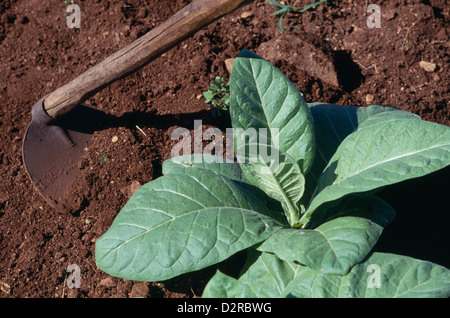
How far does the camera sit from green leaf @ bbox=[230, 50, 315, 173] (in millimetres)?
1688

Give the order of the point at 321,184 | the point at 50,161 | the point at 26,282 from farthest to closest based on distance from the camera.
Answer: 1. the point at 50,161
2. the point at 26,282
3. the point at 321,184

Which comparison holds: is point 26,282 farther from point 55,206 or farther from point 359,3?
point 359,3

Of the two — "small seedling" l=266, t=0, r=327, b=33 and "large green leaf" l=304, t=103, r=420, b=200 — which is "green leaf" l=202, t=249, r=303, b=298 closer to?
"large green leaf" l=304, t=103, r=420, b=200

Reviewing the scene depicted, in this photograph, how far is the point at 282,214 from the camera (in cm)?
183

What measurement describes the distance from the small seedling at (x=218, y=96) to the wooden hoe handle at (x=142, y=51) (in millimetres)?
477

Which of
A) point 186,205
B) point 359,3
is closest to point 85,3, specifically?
point 359,3

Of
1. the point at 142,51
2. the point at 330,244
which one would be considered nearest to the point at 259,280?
the point at 330,244

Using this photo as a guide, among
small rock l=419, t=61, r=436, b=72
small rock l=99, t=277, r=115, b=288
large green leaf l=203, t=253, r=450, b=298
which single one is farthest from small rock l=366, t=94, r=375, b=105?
small rock l=99, t=277, r=115, b=288

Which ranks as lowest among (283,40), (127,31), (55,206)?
(55,206)

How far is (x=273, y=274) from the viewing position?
155cm

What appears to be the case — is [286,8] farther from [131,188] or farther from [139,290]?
[139,290]

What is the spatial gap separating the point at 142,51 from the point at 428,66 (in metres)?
1.73

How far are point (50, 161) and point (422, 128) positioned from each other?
6.61 ft

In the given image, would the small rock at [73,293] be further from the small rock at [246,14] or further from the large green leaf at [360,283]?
the small rock at [246,14]
